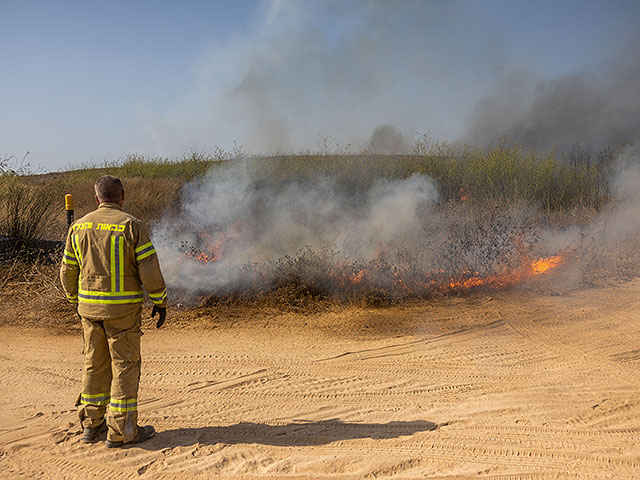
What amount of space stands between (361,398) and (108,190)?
283 cm

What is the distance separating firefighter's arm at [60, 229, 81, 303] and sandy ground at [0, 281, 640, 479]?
1170 millimetres

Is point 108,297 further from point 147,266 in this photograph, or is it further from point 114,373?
point 114,373

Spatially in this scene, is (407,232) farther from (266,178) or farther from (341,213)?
(266,178)

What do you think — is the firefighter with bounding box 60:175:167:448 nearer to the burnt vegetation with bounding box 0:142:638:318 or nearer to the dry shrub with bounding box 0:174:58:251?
the burnt vegetation with bounding box 0:142:638:318

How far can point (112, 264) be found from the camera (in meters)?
3.47

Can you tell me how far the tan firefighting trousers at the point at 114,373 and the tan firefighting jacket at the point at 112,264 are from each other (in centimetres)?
11

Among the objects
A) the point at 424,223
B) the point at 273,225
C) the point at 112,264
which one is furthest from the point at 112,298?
the point at 424,223

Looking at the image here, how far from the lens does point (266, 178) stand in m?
11.0

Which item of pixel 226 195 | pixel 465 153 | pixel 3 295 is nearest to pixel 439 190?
pixel 465 153

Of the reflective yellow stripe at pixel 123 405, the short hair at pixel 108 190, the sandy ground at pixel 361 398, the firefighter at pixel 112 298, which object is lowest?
the sandy ground at pixel 361 398

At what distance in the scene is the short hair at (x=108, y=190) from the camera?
11.8 ft

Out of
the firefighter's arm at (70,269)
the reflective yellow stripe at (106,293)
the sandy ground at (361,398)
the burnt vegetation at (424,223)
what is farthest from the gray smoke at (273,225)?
the reflective yellow stripe at (106,293)

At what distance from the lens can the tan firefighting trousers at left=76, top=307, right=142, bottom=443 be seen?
348 centimetres

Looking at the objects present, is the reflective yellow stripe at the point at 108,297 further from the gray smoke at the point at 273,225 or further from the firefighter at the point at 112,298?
the gray smoke at the point at 273,225
